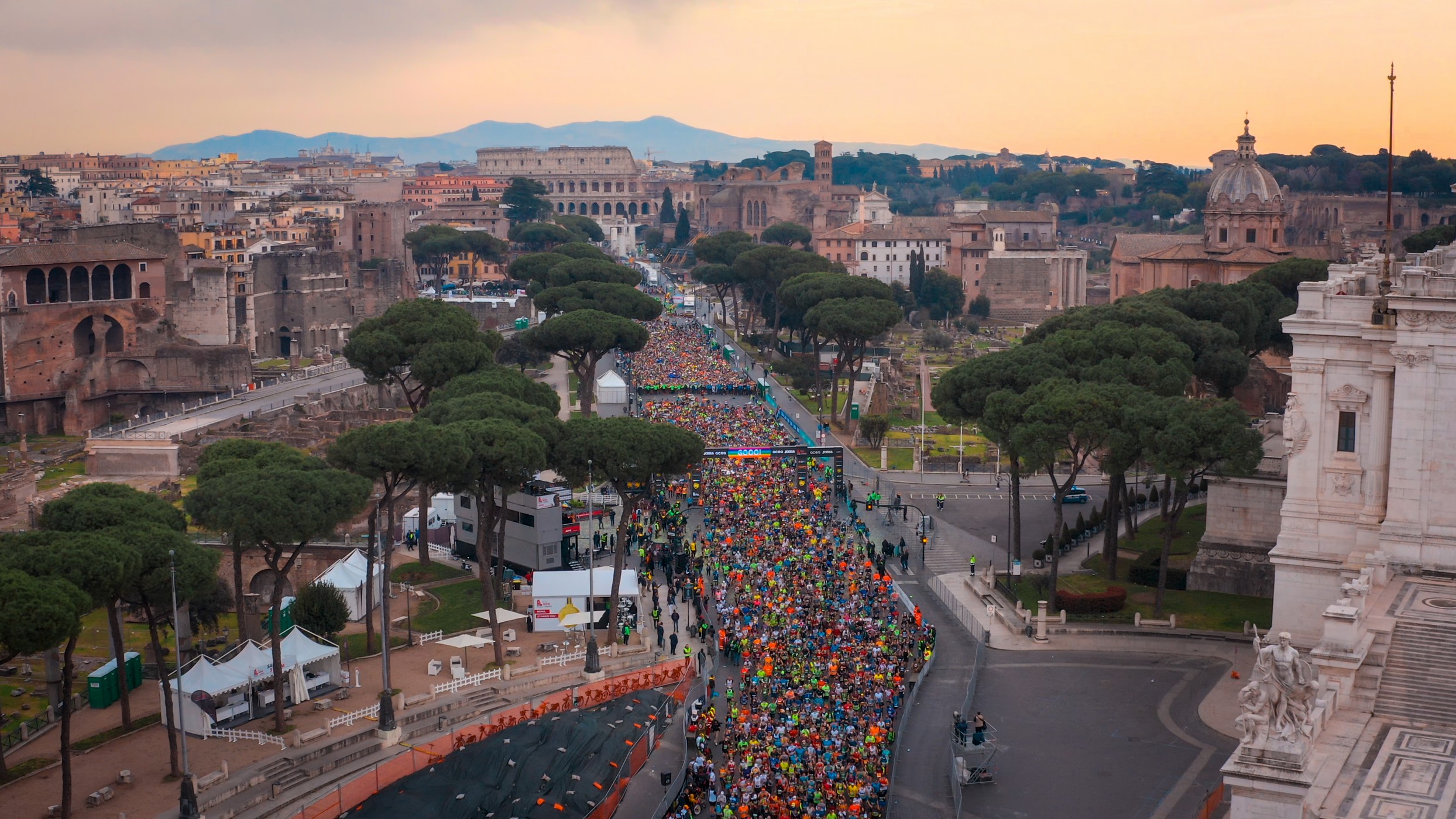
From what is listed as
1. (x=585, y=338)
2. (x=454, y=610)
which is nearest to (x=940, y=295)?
(x=585, y=338)

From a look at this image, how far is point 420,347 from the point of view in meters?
58.9

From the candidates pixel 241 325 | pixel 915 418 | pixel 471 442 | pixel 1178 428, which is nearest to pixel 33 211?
pixel 241 325

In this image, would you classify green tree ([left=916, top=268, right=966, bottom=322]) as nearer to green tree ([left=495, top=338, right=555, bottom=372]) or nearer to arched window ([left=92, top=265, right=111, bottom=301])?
green tree ([left=495, top=338, right=555, bottom=372])

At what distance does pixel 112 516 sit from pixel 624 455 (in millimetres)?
13479

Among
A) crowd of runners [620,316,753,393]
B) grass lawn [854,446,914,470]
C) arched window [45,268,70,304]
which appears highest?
arched window [45,268,70,304]

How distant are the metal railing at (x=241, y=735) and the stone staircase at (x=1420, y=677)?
71.6 feet

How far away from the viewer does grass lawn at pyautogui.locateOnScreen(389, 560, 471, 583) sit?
47.8m

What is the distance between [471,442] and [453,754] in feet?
38.2

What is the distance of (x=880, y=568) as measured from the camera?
152 ft

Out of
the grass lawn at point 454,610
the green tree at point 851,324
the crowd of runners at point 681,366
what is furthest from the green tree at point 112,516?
the crowd of runners at point 681,366

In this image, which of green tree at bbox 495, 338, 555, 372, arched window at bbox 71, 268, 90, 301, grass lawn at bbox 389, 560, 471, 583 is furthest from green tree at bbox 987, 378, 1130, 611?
arched window at bbox 71, 268, 90, 301

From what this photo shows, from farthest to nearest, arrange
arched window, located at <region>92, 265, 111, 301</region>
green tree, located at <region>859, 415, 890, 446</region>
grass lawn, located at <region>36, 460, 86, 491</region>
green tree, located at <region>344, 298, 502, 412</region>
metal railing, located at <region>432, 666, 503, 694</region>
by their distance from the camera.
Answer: arched window, located at <region>92, 265, 111, 301</region> → green tree, located at <region>859, 415, 890, 446</region> → grass lawn, located at <region>36, 460, 86, 491</region> → green tree, located at <region>344, 298, 502, 412</region> → metal railing, located at <region>432, 666, 503, 694</region>

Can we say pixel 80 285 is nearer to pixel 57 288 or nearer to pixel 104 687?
pixel 57 288

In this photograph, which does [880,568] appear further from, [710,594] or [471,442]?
[471,442]
